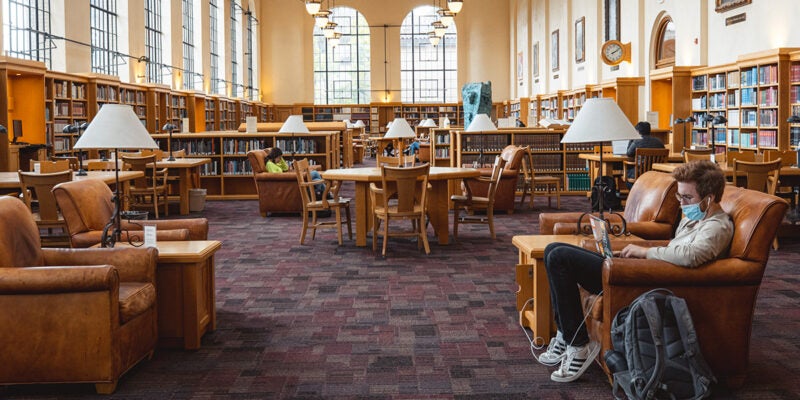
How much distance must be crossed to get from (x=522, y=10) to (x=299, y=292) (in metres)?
22.6

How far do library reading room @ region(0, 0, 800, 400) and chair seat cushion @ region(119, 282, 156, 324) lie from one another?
0.5 inches

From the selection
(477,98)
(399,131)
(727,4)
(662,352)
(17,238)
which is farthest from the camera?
(477,98)

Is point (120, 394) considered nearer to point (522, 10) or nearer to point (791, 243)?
point (791, 243)

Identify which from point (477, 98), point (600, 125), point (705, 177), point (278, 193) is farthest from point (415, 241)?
point (477, 98)

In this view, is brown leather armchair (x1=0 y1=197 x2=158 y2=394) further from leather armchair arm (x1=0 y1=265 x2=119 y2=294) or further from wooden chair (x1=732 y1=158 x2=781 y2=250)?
wooden chair (x1=732 y1=158 x2=781 y2=250)

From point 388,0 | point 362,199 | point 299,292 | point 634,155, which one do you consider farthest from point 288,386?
point 388,0

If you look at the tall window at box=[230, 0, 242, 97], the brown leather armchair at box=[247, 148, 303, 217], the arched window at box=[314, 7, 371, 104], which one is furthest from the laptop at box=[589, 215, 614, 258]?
the arched window at box=[314, 7, 371, 104]

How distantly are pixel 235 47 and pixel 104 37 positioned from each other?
1038cm

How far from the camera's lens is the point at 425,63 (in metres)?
29.0

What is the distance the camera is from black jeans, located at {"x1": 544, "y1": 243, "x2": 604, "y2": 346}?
342 cm

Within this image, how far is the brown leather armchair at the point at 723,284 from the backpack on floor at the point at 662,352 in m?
0.12

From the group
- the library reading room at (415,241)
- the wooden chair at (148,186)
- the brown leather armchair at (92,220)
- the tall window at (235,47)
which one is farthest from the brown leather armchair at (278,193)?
the tall window at (235,47)

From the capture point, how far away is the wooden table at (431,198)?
24.3ft

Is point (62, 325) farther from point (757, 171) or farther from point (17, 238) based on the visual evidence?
point (757, 171)
